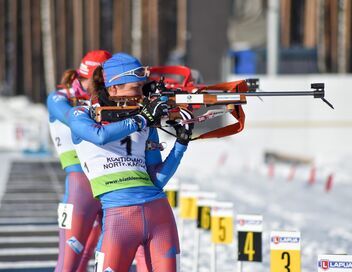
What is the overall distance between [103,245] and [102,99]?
832 millimetres

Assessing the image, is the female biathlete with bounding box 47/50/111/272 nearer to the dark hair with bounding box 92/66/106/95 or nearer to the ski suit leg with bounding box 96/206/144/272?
the dark hair with bounding box 92/66/106/95

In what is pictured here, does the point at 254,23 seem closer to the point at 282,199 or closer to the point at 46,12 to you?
the point at 46,12

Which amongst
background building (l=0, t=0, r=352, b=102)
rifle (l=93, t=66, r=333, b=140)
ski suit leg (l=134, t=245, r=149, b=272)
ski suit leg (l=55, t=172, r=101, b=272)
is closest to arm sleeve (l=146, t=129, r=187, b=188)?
rifle (l=93, t=66, r=333, b=140)

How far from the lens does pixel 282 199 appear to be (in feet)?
56.9

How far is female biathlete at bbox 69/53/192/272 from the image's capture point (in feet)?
17.9

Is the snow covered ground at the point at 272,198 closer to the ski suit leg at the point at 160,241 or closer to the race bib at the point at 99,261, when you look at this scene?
the ski suit leg at the point at 160,241

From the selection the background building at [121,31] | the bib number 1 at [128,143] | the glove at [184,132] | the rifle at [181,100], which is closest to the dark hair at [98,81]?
the rifle at [181,100]

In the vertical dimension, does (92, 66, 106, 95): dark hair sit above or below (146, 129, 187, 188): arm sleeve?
above

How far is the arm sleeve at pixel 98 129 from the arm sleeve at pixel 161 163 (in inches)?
14.6

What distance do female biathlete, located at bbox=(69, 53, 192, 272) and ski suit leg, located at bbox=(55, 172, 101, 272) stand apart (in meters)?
1.46

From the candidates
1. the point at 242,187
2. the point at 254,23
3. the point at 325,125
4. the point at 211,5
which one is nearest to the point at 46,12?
the point at 254,23

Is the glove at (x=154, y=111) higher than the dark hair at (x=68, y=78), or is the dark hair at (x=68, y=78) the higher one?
the dark hair at (x=68, y=78)

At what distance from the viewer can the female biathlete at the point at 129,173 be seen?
5441 millimetres

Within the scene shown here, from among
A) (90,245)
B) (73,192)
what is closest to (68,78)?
(73,192)
